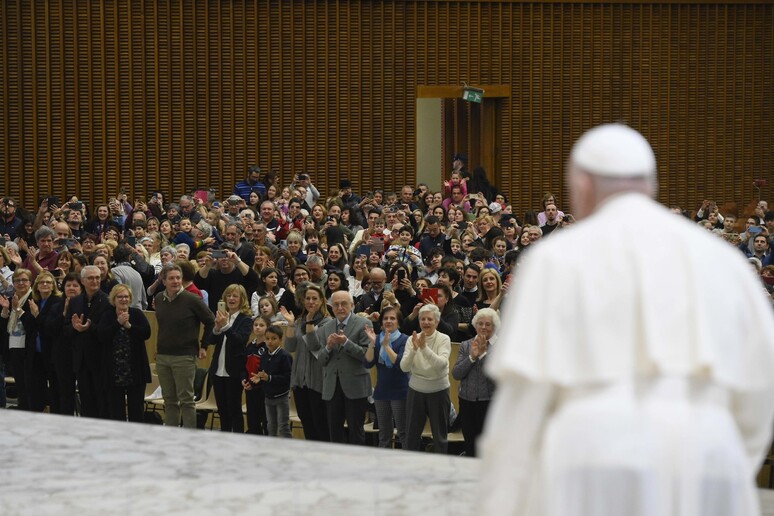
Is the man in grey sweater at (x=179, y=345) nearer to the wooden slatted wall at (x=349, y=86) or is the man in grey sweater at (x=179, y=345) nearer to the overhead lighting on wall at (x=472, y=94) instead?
the overhead lighting on wall at (x=472, y=94)

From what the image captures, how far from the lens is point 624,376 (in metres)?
3.28

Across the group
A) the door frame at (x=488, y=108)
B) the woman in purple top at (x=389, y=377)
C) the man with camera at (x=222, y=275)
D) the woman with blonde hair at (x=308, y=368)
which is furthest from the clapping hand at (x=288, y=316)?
the door frame at (x=488, y=108)

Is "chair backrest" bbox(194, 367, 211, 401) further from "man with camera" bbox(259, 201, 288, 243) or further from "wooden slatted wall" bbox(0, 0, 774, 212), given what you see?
"wooden slatted wall" bbox(0, 0, 774, 212)

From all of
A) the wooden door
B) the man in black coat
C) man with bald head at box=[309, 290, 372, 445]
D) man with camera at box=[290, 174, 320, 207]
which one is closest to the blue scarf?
man with bald head at box=[309, 290, 372, 445]

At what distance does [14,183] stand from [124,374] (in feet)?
40.3

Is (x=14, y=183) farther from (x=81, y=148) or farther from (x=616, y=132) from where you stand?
(x=616, y=132)

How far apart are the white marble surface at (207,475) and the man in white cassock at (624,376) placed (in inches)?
90.0

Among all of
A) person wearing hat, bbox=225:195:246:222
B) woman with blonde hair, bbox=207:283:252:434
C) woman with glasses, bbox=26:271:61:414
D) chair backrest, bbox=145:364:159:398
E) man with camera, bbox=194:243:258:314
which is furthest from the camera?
person wearing hat, bbox=225:195:246:222

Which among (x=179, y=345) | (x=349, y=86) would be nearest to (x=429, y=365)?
(x=179, y=345)

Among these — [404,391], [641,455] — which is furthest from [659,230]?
[404,391]

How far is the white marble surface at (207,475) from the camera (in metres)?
5.60

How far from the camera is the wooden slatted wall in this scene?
22266 mm

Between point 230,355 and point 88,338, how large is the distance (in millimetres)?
1252

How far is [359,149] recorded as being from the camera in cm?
2356
